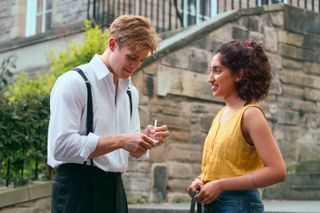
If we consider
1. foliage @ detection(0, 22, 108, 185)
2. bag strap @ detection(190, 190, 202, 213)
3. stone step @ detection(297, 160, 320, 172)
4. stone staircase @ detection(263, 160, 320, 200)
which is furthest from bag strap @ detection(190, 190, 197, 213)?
stone step @ detection(297, 160, 320, 172)

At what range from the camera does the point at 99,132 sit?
2.70 meters

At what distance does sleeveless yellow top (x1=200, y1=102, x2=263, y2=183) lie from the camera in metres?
2.75

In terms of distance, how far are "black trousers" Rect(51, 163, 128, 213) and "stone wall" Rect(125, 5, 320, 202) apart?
4.64m

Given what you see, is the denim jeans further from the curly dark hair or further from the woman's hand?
the curly dark hair

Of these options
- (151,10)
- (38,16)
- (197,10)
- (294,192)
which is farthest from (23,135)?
(38,16)

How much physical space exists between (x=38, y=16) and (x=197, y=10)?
366 cm

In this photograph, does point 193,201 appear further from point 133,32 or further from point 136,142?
point 133,32

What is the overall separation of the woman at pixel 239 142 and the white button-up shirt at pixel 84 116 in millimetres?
411

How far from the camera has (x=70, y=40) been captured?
1183 centimetres

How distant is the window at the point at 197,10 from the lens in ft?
44.1

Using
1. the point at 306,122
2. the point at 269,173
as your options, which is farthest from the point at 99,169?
the point at 306,122

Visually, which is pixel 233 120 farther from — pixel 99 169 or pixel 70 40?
pixel 70 40

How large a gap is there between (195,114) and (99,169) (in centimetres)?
563

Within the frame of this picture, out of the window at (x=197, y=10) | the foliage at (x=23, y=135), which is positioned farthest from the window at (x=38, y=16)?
the foliage at (x=23, y=135)
